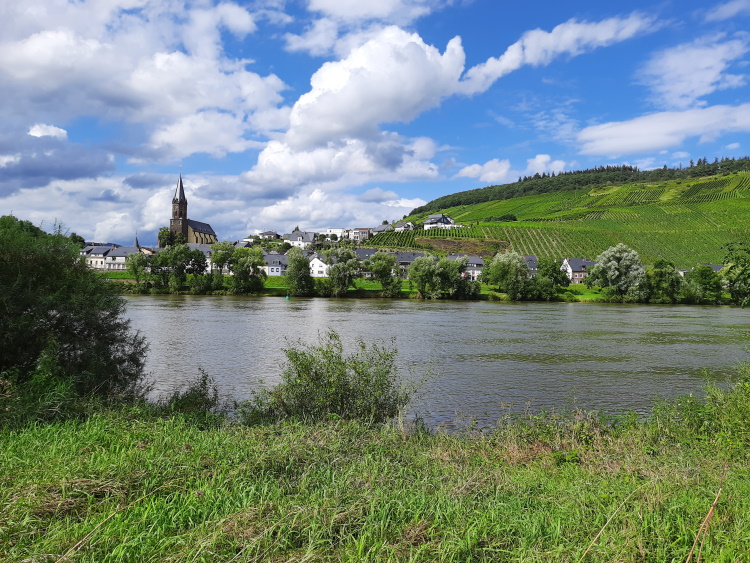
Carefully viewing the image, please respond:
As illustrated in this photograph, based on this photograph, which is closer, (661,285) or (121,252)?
(661,285)

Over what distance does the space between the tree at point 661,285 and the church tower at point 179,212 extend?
14478 cm

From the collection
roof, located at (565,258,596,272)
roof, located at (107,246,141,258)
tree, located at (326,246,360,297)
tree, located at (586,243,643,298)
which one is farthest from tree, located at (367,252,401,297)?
roof, located at (107,246,141,258)

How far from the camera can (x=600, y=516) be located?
530 centimetres

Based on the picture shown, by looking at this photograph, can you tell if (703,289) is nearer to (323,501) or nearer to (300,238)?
(323,501)

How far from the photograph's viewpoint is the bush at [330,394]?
11.2 m

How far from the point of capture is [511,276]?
80.9m

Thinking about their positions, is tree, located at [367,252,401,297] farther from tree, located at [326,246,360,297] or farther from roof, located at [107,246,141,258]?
roof, located at [107,246,141,258]

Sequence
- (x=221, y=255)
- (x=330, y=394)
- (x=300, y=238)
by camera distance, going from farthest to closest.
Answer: (x=300, y=238), (x=221, y=255), (x=330, y=394)

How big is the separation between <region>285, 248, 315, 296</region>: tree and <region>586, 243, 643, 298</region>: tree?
166 feet

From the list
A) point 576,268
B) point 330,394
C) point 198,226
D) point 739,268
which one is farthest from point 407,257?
point 330,394

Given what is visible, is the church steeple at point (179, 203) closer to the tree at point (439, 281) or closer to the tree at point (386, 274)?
the tree at point (386, 274)

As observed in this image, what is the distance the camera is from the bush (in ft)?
36.7

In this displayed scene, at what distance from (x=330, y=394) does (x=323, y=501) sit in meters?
5.99

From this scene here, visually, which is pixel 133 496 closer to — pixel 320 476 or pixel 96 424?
pixel 320 476
